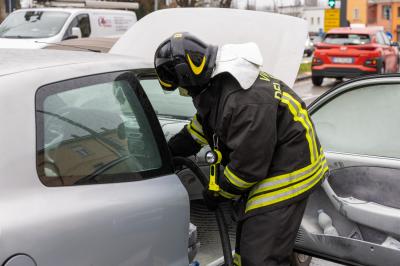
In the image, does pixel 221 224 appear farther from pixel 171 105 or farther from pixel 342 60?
pixel 342 60

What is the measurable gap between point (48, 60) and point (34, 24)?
1053 cm

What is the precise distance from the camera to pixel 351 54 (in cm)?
1457

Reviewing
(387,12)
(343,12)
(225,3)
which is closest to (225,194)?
(343,12)

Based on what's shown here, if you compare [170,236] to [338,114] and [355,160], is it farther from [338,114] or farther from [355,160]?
[338,114]

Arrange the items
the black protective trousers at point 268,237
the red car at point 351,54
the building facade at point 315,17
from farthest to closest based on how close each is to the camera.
Result: 1. the building facade at point 315,17
2. the red car at point 351,54
3. the black protective trousers at point 268,237

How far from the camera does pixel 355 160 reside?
122 inches

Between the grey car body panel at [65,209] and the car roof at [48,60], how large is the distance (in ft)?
0.03

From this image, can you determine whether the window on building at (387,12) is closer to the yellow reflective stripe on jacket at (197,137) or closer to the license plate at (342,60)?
the license plate at (342,60)

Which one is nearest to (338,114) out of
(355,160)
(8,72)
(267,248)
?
(355,160)

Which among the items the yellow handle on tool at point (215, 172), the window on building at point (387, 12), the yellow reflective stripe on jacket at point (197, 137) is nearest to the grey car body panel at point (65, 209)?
the yellow handle on tool at point (215, 172)

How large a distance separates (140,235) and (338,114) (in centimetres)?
173

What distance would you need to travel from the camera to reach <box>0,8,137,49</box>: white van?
11568mm

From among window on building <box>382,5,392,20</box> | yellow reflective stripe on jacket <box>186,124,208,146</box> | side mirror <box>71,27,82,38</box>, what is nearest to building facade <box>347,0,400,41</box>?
window on building <box>382,5,392,20</box>

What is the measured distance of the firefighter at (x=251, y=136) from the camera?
7.41 ft
